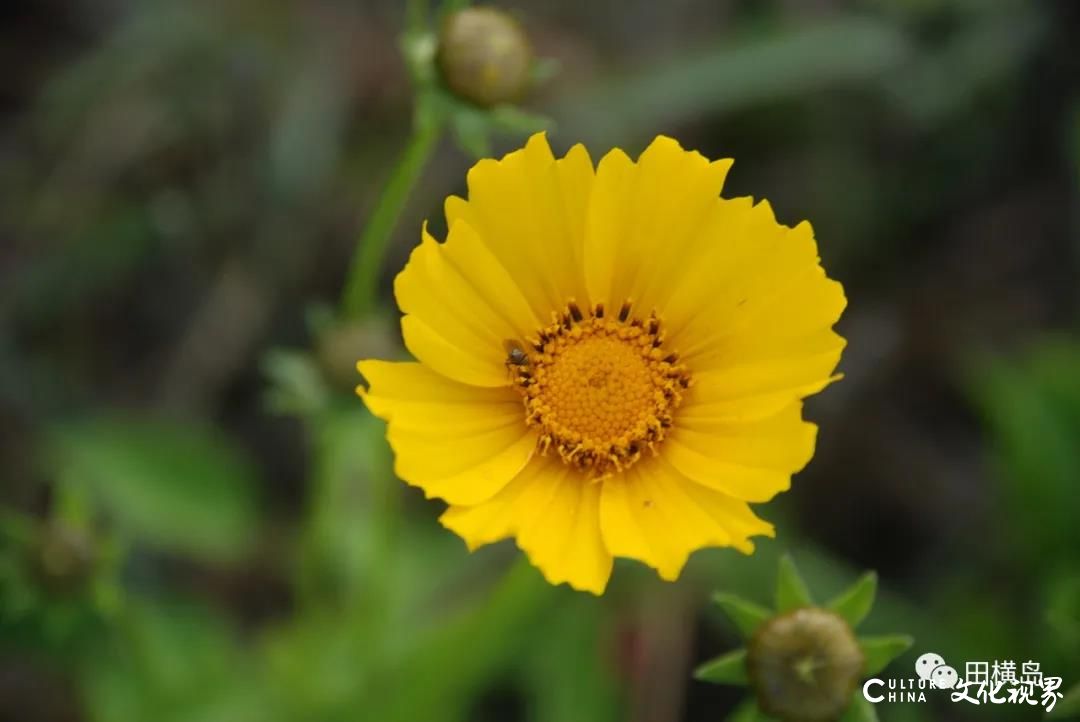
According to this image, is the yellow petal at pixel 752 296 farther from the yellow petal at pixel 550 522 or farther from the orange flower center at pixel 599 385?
the yellow petal at pixel 550 522

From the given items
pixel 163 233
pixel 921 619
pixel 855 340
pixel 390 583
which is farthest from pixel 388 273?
pixel 921 619

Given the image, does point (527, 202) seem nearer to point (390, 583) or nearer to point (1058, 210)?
point (390, 583)

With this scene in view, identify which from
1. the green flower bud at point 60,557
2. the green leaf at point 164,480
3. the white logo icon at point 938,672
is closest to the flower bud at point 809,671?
the white logo icon at point 938,672

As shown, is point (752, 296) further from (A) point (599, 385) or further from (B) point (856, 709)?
(B) point (856, 709)

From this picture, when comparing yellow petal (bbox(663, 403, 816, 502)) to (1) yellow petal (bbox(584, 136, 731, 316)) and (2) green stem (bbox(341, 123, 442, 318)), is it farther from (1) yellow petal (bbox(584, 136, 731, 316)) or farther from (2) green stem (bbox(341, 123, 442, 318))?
(2) green stem (bbox(341, 123, 442, 318))

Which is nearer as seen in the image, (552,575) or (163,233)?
(552,575)

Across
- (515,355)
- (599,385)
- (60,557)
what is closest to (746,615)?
(599,385)
